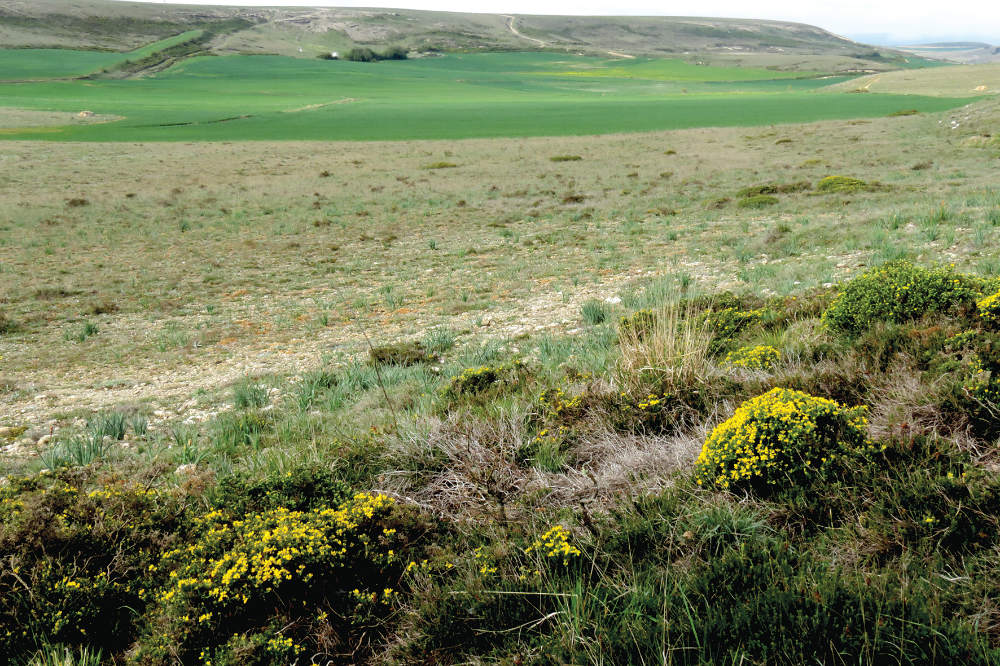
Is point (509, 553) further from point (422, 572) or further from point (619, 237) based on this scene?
point (619, 237)

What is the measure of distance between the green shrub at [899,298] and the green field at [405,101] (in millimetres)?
52597

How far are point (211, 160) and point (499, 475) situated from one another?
42.8 meters

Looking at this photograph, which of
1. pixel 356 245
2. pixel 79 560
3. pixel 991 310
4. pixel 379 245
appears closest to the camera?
pixel 79 560

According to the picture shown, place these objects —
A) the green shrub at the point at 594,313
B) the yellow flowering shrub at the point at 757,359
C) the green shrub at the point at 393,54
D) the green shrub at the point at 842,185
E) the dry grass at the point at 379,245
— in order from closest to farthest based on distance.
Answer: the yellow flowering shrub at the point at 757,359, the green shrub at the point at 594,313, the dry grass at the point at 379,245, the green shrub at the point at 842,185, the green shrub at the point at 393,54

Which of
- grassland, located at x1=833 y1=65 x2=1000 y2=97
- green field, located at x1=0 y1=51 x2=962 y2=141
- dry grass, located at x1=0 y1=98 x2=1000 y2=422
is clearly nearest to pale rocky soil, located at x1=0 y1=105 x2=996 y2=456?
dry grass, located at x1=0 y1=98 x2=1000 y2=422

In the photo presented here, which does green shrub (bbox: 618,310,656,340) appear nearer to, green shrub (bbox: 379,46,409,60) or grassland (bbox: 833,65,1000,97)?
grassland (bbox: 833,65,1000,97)

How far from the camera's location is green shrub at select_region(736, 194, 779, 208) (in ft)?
69.8

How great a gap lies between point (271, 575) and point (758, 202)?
21.8 metres

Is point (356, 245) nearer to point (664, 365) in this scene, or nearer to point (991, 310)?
point (664, 365)

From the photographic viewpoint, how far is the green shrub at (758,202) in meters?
21.3

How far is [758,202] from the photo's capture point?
843 inches

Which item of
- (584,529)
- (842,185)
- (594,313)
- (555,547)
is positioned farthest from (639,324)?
(842,185)

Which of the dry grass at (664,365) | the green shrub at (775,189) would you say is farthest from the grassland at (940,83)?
the dry grass at (664,365)

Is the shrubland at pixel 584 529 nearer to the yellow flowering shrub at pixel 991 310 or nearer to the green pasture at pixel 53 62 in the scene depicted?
the yellow flowering shrub at pixel 991 310
